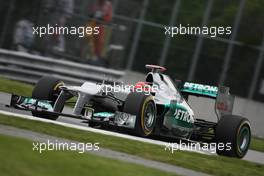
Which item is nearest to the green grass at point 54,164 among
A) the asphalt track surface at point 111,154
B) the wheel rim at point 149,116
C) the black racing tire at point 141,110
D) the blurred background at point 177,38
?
the asphalt track surface at point 111,154

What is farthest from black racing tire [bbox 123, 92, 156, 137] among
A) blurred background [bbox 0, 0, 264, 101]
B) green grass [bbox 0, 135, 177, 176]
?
blurred background [bbox 0, 0, 264, 101]

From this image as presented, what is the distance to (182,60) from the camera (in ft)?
75.7

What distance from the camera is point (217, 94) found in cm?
1374

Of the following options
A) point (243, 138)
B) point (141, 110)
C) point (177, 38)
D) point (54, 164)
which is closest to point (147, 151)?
point (141, 110)

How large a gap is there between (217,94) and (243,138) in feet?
2.88

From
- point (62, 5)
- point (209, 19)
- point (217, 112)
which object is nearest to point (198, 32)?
point (209, 19)

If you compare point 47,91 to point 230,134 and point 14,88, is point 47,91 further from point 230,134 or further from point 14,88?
point 14,88

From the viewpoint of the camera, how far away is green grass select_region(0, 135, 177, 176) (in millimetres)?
7402

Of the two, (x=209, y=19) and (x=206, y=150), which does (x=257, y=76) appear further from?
(x=206, y=150)

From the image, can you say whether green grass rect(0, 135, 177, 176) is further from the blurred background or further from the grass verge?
the blurred background

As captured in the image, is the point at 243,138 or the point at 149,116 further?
the point at 243,138

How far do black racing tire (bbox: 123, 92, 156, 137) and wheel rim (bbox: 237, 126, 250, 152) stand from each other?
5.64 feet

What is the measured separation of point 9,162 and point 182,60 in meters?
16.0

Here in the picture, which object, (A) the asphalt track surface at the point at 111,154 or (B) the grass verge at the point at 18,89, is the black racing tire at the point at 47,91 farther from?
(B) the grass verge at the point at 18,89
